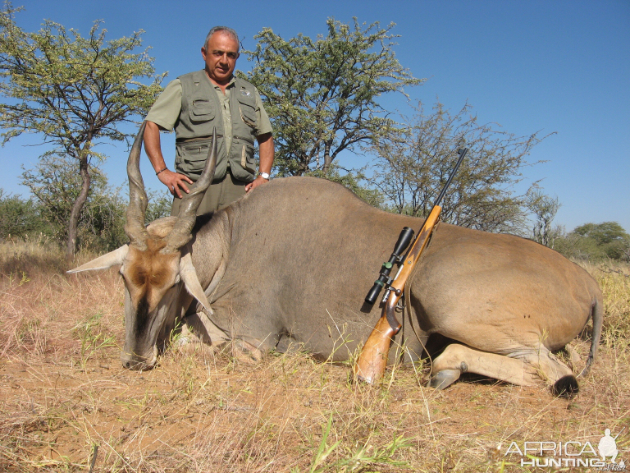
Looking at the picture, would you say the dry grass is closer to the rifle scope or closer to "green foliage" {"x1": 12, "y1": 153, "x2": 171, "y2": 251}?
the rifle scope

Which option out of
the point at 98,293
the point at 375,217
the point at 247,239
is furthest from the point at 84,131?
the point at 375,217

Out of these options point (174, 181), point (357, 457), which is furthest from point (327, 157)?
point (357, 457)

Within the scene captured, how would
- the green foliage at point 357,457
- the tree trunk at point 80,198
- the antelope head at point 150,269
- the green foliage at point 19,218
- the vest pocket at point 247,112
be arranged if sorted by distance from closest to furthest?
the green foliage at point 357,457 < the antelope head at point 150,269 < the vest pocket at point 247,112 < the tree trunk at point 80,198 < the green foliage at point 19,218

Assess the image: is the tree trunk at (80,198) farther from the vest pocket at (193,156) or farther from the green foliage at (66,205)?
the vest pocket at (193,156)

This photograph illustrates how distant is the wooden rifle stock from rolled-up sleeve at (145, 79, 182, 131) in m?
2.55

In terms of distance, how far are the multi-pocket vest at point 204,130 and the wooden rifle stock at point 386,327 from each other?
1.98 metres

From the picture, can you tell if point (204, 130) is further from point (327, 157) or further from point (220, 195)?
point (327, 157)

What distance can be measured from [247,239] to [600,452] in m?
2.79

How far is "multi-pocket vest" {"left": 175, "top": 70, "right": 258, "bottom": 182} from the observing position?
4.23m

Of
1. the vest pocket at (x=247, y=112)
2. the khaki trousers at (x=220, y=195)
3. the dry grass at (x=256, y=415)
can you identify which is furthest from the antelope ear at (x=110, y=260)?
the vest pocket at (x=247, y=112)

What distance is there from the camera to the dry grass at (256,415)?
1812 mm

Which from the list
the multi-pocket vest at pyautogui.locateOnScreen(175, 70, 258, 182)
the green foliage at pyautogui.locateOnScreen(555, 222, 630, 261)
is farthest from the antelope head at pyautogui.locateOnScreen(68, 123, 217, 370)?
the green foliage at pyautogui.locateOnScreen(555, 222, 630, 261)

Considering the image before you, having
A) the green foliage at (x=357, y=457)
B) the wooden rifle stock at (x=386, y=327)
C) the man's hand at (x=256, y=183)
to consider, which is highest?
the man's hand at (x=256, y=183)

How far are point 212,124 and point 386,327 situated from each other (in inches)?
100
